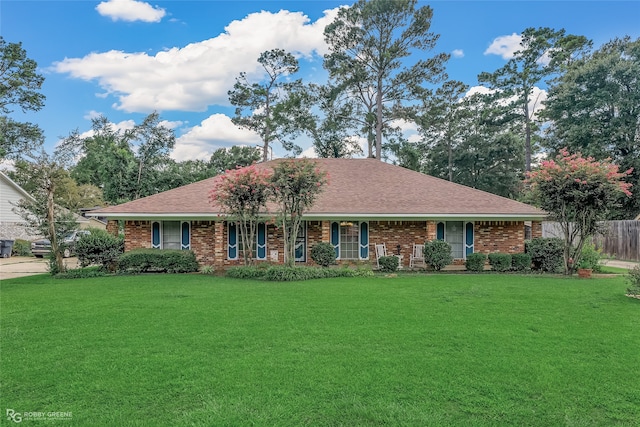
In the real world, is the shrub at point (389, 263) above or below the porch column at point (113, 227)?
below

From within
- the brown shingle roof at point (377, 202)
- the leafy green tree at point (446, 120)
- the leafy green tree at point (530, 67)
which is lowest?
the brown shingle roof at point (377, 202)

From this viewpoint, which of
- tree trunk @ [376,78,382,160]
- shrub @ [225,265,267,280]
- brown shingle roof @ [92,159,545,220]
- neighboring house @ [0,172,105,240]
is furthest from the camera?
tree trunk @ [376,78,382,160]

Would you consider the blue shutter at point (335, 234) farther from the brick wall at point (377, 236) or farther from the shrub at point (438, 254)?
the shrub at point (438, 254)

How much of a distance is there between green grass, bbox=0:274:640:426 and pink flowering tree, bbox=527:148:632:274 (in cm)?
446

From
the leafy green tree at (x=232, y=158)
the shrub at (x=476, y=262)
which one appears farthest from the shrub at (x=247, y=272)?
the leafy green tree at (x=232, y=158)

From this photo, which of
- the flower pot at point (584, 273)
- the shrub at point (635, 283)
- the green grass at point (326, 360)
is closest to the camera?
the green grass at point (326, 360)

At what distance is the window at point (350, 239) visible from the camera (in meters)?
15.6

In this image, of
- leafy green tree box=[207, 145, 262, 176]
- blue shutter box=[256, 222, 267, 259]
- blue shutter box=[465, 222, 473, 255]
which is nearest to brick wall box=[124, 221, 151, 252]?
blue shutter box=[256, 222, 267, 259]

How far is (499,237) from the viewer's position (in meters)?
15.4

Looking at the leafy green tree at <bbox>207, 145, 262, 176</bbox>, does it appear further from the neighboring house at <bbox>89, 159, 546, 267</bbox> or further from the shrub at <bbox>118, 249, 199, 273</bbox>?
the shrub at <bbox>118, 249, 199, 273</bbox>

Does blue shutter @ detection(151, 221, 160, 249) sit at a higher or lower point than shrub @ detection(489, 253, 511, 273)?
higher

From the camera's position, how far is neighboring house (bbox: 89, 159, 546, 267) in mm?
14805

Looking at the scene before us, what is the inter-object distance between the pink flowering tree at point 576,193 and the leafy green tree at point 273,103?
18.8m

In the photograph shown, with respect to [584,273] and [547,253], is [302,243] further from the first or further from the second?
[584,273]
